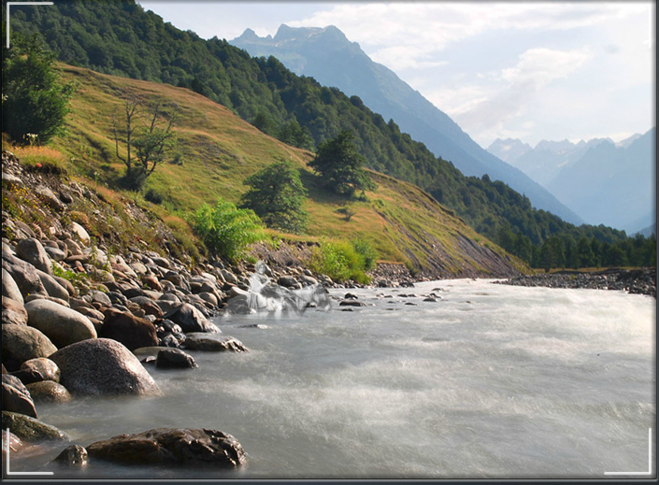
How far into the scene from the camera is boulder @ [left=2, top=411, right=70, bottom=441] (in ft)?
17.5

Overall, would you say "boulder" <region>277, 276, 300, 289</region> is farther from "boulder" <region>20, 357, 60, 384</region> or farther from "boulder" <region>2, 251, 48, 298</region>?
"boulder" <region>20, 357, 60, 384</region>

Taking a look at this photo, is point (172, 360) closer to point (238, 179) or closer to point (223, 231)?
point (223, 231)

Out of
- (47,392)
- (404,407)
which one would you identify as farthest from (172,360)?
(404,407)

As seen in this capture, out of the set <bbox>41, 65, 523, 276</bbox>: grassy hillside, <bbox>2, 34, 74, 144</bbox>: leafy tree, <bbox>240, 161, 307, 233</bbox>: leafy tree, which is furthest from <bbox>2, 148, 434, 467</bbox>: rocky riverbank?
<bbox>240, 161, 307, 233</bbox>: leafy tree

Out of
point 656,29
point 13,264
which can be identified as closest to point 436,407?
point 656,29

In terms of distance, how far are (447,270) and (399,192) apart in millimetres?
32474

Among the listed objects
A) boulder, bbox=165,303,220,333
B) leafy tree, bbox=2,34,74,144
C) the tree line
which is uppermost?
the tree line

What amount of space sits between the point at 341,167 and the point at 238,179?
20421 millimetres

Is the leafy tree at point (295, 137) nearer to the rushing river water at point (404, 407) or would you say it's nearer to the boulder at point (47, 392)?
the rushing river water at point (404, 407)

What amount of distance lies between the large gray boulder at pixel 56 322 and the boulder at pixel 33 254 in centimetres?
270

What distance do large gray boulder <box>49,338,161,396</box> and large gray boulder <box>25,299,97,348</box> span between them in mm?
1115

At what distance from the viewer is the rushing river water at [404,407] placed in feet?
17.7

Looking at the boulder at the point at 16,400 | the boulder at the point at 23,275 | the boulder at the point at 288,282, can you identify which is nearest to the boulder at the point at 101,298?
the boulder at the point at 23,275

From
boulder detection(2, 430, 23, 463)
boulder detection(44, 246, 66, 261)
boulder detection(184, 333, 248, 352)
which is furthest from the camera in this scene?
boulder detection(44, 246, 66, 261)
